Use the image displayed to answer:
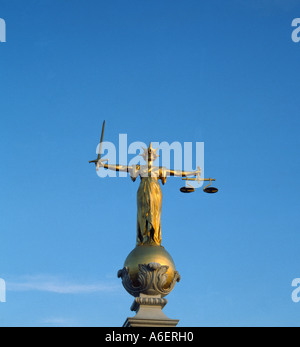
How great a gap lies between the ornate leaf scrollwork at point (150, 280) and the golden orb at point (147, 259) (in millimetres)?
117

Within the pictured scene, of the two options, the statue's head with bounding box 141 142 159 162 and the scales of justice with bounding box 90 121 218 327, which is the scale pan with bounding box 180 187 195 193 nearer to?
the scales of justice with bounding box 90 121 218 327

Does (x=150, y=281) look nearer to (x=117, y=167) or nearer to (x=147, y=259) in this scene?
(x=147, y=259)

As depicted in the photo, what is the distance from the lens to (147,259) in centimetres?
1731

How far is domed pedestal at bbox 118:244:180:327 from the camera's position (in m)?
17.1

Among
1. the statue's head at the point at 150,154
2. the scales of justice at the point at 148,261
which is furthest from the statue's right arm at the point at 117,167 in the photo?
the statue's head at the point at 150,154
